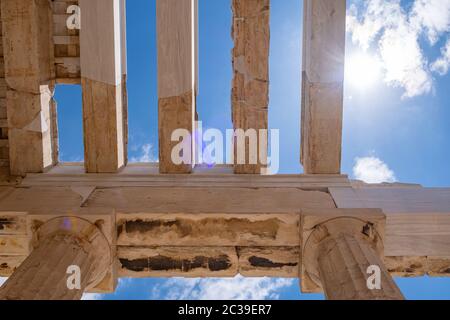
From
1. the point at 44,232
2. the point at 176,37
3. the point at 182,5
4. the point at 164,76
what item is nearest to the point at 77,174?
the point at 44,232

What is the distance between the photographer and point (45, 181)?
8.23 metres

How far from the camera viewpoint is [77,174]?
8.34 meters

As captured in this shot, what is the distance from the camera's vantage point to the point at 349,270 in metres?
5.64

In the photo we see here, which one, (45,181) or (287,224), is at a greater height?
(45,181)

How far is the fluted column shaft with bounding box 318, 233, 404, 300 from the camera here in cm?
513

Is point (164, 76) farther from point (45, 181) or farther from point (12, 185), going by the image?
point (12, 185)

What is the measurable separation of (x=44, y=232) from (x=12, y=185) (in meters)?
1.95

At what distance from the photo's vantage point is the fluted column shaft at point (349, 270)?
5.13 meters
